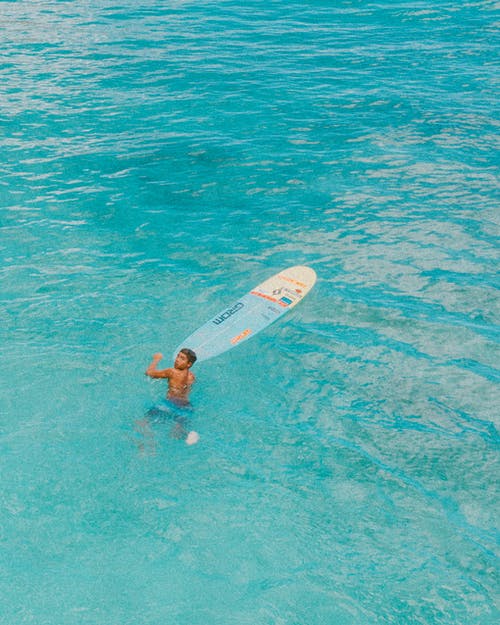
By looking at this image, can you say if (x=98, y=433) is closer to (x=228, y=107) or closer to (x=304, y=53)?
(x=228, y=107)

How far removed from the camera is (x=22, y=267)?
12.0m

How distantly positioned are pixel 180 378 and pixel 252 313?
2.43m

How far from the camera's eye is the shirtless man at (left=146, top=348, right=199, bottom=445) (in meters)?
8.84

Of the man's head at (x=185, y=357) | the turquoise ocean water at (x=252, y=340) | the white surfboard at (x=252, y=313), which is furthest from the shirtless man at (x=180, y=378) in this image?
the white surfboard at (x=252, y=313)

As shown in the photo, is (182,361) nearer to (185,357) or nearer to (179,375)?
(185,357)

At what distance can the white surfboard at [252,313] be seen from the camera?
10359 millimetres

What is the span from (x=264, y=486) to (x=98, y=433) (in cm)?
229

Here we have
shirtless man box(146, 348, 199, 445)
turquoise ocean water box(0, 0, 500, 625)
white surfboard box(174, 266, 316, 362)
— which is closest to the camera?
turquoise ocean water box(0, 0, 500, 625)

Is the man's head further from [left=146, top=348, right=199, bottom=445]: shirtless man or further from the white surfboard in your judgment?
the white surfboard

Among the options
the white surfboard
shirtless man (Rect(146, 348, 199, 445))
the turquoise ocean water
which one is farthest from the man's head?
the white surfboard

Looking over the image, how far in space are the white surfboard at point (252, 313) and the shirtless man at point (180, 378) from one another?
1.02m

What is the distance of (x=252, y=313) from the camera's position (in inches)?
435

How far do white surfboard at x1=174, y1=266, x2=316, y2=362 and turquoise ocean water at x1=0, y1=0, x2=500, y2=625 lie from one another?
0.72 ft

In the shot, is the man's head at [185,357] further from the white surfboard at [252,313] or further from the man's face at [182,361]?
the white surfboard at [252,313]
